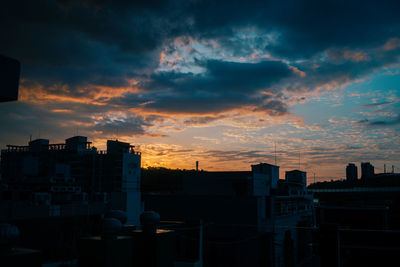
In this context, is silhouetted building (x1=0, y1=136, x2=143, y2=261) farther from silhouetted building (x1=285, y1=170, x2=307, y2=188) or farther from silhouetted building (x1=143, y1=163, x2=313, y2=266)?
silhouetted building (x1=285, y1=170, x2=307, y2=188)

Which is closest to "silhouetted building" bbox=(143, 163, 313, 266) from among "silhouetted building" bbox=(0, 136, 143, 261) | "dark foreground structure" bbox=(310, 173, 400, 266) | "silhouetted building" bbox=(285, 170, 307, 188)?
"dark foreground structure" bbox=(310, 173, 400, 266)

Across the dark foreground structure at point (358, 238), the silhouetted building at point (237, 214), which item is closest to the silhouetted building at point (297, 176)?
the silhouetted building at point (237, 214)

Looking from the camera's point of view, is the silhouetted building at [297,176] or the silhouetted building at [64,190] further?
the silhouetted building at [297,176]

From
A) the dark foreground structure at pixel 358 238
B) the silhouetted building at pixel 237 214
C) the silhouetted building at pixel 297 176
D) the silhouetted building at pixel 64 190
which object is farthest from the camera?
the silhouetted building at pixel 297 176

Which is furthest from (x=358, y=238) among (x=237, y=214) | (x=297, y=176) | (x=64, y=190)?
(x=64, y=190)

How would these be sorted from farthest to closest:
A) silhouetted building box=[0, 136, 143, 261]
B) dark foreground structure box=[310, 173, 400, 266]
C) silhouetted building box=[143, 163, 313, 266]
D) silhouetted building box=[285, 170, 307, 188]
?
silhouetted building box=[285, 170, 307, 188]
silhouetted building box=[0, 136, 143, 261]
silhouetted building box=[143, 163, 313, 266]
dark foreground structure box=[310, 173, 400, 266]

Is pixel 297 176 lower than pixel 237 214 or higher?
higher

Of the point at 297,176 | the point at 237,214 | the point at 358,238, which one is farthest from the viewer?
the point at 297,176

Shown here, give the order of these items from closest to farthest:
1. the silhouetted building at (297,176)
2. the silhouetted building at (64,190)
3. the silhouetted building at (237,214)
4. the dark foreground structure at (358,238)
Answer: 1. the dark foreground structure at (358,238)
2. the silhouetted building at (237,214)
3. the silhouetted building at (64,190)
4. the silhouetted building at (297,176)

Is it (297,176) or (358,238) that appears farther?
(297,176)

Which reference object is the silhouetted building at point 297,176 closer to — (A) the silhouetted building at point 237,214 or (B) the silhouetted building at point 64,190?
(A) the silhouetted building at point 237,214

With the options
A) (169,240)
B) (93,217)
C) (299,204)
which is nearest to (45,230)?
(93,217)

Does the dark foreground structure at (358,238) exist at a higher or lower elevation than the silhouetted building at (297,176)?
lower

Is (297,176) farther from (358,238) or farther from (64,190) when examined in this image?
(358,238)
